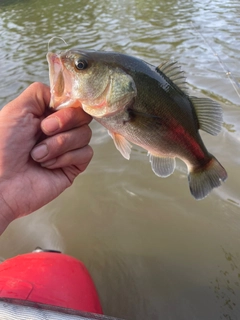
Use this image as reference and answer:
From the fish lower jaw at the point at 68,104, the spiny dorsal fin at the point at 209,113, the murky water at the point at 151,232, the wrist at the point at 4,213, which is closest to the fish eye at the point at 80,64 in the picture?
the fish lower jaw at the point at 68,104

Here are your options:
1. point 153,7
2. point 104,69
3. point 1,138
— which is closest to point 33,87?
point 1,138

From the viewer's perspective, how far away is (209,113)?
1.74m

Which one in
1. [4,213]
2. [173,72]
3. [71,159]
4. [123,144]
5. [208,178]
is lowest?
[4,213]

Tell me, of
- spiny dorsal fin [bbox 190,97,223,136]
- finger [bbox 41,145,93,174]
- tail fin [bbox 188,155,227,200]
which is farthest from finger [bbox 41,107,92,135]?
tail fin [bbox 188,155,227,200]

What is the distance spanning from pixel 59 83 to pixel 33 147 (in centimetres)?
44

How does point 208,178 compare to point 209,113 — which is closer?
point 209,113

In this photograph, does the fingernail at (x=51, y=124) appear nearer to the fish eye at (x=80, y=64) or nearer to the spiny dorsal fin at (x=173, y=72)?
the fish eye at (x=80, y=64)

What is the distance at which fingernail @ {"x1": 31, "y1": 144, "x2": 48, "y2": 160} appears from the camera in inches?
66.3

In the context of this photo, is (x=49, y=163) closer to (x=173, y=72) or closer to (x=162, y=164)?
(x=162, y=164)

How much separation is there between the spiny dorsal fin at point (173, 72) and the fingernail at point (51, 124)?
0.59 meters

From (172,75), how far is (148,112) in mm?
271

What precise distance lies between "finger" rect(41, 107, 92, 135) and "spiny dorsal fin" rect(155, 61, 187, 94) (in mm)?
474

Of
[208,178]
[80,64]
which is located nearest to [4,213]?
[80,64]

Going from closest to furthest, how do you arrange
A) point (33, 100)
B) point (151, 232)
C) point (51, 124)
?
1. point (51, 124)
2. point (33, 100)
3. point (151, 232)
